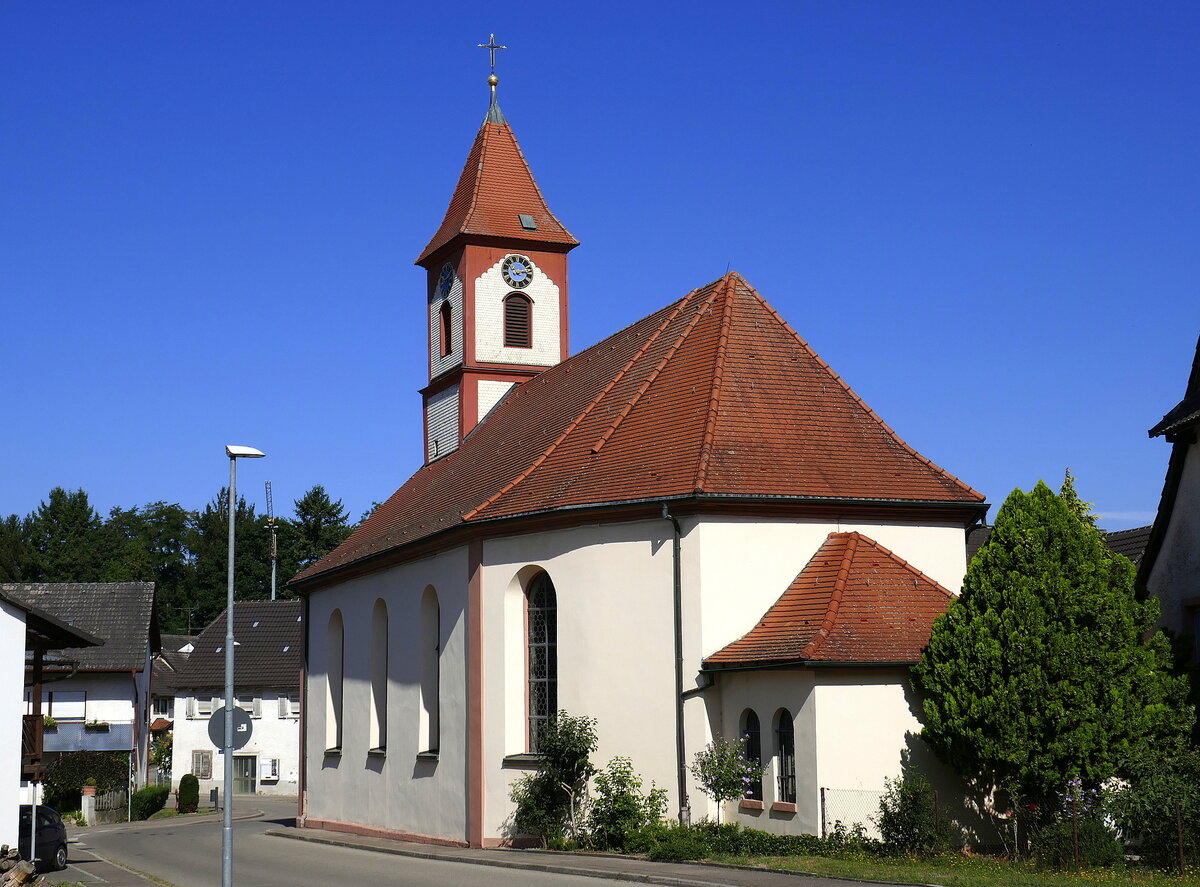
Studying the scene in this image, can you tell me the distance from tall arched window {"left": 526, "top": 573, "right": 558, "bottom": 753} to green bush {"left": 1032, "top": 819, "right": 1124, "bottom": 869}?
28.0 ft

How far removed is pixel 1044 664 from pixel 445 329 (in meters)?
21.5

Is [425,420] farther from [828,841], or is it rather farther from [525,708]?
[828,841]

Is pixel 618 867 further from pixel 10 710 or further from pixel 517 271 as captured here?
pixel 517 271

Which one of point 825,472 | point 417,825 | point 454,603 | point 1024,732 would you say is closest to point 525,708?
point 454,603

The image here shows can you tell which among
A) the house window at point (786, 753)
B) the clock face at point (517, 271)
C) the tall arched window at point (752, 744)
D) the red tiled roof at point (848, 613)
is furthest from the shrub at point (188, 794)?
the house window at point (786, 753)

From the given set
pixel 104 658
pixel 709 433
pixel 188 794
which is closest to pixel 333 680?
pixel 709 433

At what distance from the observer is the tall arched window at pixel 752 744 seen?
64.5 ft

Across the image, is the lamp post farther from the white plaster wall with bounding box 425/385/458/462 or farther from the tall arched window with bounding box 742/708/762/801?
the white plaster wall with bounding box 425/385/458/462

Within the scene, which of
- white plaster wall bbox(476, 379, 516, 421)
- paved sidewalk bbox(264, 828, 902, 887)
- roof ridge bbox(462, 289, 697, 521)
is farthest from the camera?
white plaster wall bbox(476, 379, 516, 421)

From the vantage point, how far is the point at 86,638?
1039 inches

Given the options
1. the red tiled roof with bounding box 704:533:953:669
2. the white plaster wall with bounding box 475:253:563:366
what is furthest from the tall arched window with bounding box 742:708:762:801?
the white plaster wall with bounding box 475:253:563:366

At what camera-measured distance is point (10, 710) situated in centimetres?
2300

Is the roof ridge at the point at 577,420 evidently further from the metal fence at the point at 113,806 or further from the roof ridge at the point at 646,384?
the metal fence at the point at 113,806

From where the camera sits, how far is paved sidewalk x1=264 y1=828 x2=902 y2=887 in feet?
52.7
